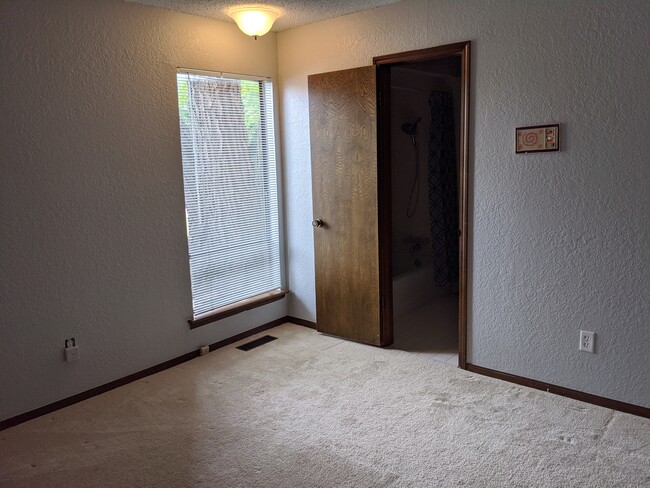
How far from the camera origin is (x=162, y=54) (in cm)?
336

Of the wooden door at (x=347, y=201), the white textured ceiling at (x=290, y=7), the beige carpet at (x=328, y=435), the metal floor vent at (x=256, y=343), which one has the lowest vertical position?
the beige carpet at (x=328, y=435)

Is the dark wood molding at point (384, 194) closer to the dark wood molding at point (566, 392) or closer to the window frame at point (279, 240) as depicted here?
the dark wood molding at point (566, 392)

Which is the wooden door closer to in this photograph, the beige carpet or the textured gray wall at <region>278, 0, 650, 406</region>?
the textured gray wall at <region>278, 0, 650, 406</region>

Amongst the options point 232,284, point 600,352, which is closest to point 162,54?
point 232,284

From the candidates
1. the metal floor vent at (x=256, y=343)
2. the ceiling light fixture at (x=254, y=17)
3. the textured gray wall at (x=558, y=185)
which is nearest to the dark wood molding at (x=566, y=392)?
the textured gray wall at (x=558, y=185)

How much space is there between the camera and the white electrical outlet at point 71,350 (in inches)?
118

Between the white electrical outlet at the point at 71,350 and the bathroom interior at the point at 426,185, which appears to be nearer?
the white electrical outlet at the point at 71,350

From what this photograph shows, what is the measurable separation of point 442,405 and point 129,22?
2.85 m

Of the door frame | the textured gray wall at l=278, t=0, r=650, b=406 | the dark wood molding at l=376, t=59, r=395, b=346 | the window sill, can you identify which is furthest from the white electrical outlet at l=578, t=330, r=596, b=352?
the window sill

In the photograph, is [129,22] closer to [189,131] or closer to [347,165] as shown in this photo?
[189,131]

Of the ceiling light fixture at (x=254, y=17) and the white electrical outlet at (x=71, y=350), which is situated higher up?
the ceiling light fixture at (x=254, y=17)

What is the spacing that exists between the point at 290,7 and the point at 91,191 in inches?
65.4

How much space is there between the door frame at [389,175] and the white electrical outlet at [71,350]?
1.96m

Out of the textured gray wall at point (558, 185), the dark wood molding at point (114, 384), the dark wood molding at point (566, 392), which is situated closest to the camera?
the textured gray wall at point (558, 185)
